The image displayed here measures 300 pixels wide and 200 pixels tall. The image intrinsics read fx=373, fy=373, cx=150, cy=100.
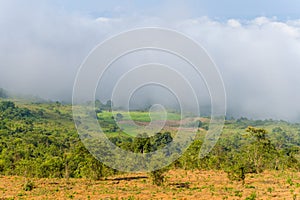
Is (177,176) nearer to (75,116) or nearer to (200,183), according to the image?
(200,183)

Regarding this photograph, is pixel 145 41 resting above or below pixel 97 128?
above

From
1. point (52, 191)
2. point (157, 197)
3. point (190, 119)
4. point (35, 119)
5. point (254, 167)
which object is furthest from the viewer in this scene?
point (35, 119)

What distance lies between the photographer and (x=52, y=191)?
34125mm

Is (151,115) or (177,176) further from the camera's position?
(177,176)

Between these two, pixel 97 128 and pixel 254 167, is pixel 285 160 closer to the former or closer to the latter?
pixel 254 167

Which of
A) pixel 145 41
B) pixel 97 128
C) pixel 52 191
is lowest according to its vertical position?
pixel 52 191

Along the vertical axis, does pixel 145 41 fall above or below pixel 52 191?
above

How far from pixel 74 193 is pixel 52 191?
3.28 m

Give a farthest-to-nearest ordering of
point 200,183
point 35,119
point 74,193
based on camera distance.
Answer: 1. point 35,119
2. point 200,183
3. point 74,193

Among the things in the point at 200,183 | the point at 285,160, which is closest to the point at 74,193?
the point at 200,183

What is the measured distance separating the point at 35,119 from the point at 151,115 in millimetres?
143348

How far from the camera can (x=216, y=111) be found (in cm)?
Answer: 1984

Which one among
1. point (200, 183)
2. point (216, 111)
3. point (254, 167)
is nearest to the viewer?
point (216, 111)

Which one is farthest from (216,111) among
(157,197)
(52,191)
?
(52,191)
